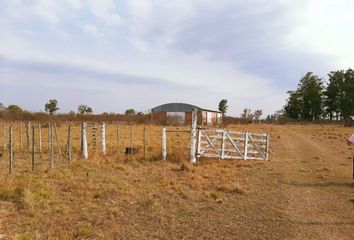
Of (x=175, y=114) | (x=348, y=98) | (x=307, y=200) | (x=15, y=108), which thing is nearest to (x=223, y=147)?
(x=307, y=200)

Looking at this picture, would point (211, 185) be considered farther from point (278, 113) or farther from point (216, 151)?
point (278, 113)

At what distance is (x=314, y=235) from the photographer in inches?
260

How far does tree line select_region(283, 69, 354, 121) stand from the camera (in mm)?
87625

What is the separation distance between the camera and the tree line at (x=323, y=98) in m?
87.6

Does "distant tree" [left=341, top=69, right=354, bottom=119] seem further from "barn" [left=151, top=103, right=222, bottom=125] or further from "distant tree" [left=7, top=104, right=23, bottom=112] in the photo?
"distant tree" [left=7, top=104, right=23, bottom=112]

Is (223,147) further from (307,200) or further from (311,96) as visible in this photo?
(311,96)

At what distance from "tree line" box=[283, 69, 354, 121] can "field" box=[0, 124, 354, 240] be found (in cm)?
8036

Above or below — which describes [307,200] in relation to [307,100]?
below

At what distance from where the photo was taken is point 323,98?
93500 mm

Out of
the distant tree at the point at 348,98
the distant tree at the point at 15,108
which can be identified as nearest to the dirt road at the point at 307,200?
the distant tree at the point at 15,108

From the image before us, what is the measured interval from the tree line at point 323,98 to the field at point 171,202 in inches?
3164

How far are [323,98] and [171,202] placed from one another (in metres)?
92.5

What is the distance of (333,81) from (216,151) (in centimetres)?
8342

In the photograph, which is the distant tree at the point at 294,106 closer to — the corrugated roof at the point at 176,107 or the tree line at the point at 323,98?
the tree line at the point at 323,98
